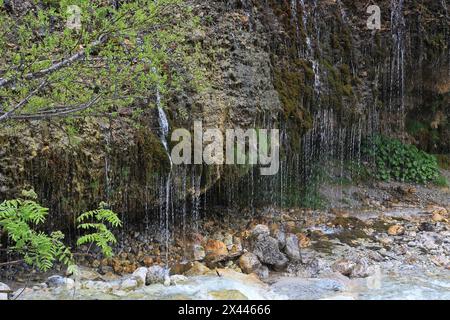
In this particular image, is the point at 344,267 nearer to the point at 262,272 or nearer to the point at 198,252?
the point at 262,272

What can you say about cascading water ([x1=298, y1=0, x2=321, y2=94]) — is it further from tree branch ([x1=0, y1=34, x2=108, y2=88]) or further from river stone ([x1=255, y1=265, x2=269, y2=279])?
tree branch ([x1=0, y1=34, x2=108, y2=88])

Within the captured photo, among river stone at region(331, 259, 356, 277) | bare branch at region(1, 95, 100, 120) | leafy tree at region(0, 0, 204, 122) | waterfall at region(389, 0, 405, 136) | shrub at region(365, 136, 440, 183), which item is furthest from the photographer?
shrub at region(365, 136, 440, 183)

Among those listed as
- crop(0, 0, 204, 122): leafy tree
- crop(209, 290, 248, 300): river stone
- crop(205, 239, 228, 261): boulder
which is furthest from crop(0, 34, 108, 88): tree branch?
crop(205, 239, 228, 261): boulder

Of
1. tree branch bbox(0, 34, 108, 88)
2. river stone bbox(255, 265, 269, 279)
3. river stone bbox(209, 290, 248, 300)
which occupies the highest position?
tree branch bbox(0, 34, 108, 88)

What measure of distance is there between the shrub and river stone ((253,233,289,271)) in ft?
20.3

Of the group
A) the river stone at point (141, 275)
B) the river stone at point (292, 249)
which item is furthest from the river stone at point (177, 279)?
the river stone at point (292, 249)

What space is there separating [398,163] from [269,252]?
7.02m

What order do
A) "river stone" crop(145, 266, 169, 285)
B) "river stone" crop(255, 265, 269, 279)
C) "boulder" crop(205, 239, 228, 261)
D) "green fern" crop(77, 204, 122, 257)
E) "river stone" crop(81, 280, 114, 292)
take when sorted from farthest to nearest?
"boulder" crop(205, 239, 228, 261) → "river stone" crop(255, 265, 269, 279) → "river stone" crop(145, 266, 169, 285) → "river stone" crop(81, 280, 114, 292) → "green fern" crop(77, 204, 122, 257)

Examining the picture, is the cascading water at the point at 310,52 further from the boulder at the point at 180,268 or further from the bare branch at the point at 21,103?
the bare branch at the point at 21,103

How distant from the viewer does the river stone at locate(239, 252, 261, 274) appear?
19.5 ft

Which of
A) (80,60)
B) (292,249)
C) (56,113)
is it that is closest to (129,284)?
(56,113)

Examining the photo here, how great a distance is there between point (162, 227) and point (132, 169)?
136 cm

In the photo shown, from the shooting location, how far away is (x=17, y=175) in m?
5.52
